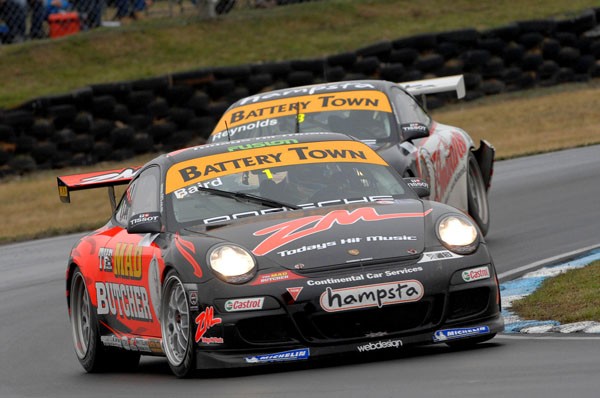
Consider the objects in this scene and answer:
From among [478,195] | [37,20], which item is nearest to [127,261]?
[478,195]

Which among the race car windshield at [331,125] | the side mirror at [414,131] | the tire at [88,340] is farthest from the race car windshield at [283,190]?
the race car windshield at [331,125]

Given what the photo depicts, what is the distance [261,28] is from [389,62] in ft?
13.1

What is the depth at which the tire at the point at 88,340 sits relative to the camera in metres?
8.10

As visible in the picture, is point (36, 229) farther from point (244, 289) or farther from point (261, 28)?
point (244, 289)

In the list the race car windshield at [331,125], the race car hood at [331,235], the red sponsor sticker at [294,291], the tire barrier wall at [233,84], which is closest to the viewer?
the red sponsor sticker at [294,291]

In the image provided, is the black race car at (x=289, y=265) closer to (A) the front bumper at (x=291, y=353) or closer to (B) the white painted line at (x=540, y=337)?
(A) the front bumper at (x=291, y=353)

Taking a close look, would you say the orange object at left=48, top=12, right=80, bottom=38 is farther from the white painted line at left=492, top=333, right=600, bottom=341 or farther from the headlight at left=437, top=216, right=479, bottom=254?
the headlight at left=437, top=216, right=479, bottom=254

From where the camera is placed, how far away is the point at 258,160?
7844mm

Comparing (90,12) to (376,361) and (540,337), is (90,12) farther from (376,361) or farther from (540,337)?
(376,361)

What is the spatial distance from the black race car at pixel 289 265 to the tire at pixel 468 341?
0.11 ft

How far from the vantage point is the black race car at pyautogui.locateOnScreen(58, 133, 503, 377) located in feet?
21.3

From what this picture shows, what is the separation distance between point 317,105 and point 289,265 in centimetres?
499

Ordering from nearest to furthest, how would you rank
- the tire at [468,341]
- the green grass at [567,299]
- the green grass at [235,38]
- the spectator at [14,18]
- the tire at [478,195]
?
the tire at [468,341]
the green grass at [567,299]
the tire at [478,195]
the spectator at [14,18]
the green grass at [235,38]

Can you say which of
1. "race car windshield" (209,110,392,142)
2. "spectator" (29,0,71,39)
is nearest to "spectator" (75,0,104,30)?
"spectator" (29,0,71,39)
